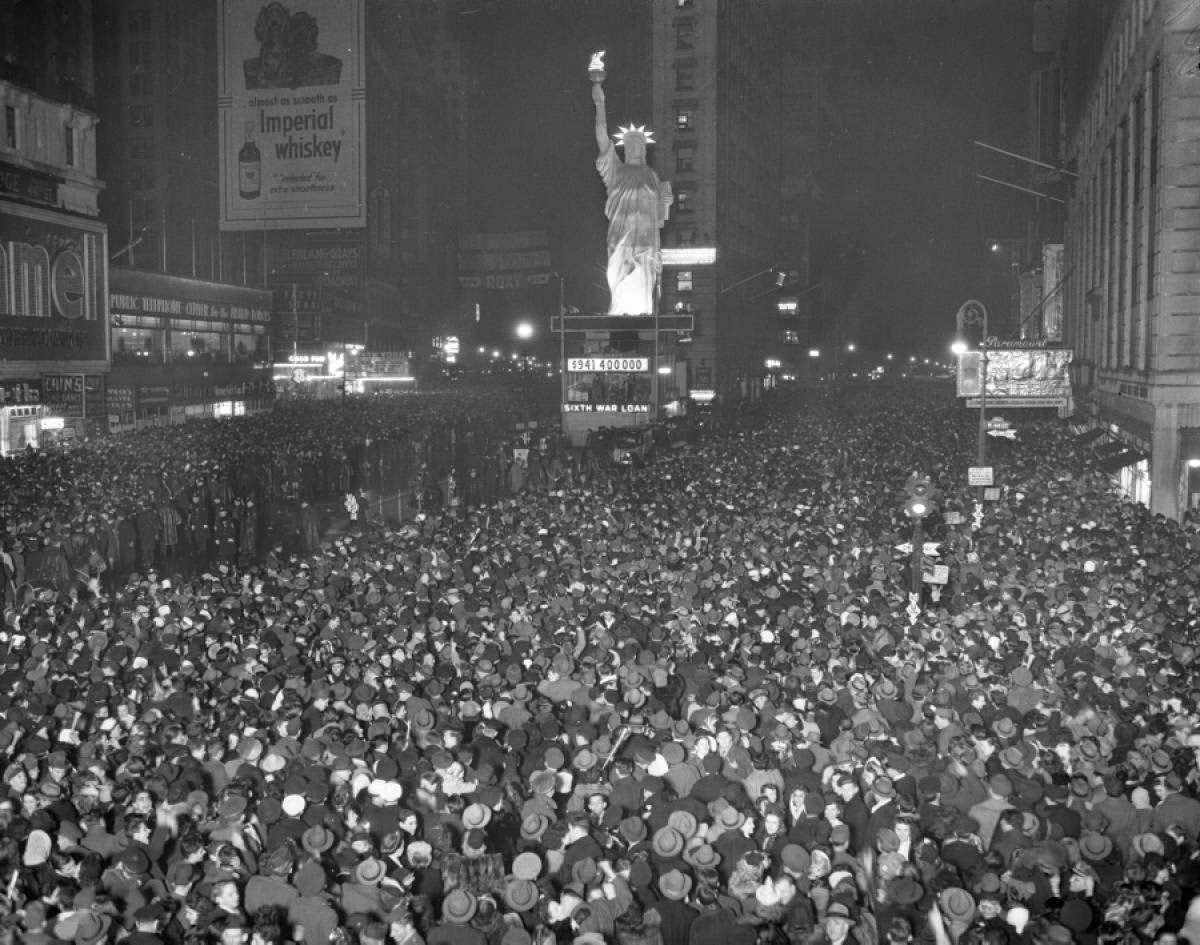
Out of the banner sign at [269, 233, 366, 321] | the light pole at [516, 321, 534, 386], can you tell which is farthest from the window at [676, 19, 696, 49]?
the banner sign at [269, 233, 366, 321]

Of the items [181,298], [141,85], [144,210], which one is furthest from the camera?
[141,85]

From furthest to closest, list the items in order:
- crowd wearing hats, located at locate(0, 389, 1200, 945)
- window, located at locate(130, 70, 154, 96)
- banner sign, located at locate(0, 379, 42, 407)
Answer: window, located at locate(130, 70, 154, 96), banner sign, located at locate(0, 379, 42, 407), crowd wearing hats, located at locate(0, 389, 1200, 945)

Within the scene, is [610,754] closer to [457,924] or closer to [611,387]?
[457,924]

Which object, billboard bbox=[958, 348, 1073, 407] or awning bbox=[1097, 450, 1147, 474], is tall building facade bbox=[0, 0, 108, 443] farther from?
awning bbox=[1097, 450, 1147, 474]

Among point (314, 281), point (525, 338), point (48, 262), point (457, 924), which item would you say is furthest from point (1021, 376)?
point (525, 338)

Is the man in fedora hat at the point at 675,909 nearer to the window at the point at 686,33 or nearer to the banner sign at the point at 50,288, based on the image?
the banner sign at the point at 50,288
